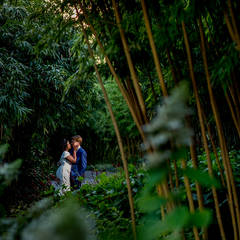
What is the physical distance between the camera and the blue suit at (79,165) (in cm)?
514

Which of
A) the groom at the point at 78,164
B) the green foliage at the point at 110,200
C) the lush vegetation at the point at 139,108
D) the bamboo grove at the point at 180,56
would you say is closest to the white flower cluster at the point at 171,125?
the lush vegetation at the point at 139,108

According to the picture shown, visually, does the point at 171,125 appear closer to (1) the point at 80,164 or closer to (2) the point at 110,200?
(2) the point at 110,200

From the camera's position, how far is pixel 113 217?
2.09m

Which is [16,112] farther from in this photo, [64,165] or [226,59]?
[226,59]

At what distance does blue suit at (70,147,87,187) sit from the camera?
5141 mm

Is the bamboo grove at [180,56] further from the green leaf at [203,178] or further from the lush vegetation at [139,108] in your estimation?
the green leaf at [203,178]

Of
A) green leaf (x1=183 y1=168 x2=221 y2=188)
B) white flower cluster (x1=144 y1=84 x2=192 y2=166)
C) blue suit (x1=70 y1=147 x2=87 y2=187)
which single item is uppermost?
white flower cluster (x1=144 y1=84 x2=192 y2=166)

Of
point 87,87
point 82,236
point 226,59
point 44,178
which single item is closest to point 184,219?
point 82,236

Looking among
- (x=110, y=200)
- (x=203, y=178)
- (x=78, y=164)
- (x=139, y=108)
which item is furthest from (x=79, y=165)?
(x=203, y=178)

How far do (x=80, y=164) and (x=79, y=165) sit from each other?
0.16 feet

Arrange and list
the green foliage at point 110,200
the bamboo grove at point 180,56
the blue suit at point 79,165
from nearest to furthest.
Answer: the bamboo grove at point 180,56 → the green foliage at point 110,200 → the blue suit at point 79,165

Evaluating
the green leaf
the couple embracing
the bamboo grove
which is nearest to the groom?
the couple embracing

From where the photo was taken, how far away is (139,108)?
1425 mm

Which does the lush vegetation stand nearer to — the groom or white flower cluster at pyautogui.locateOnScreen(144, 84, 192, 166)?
white flower cluster at pyautogui.locateOnScreen(144, 84, 192, 166)
